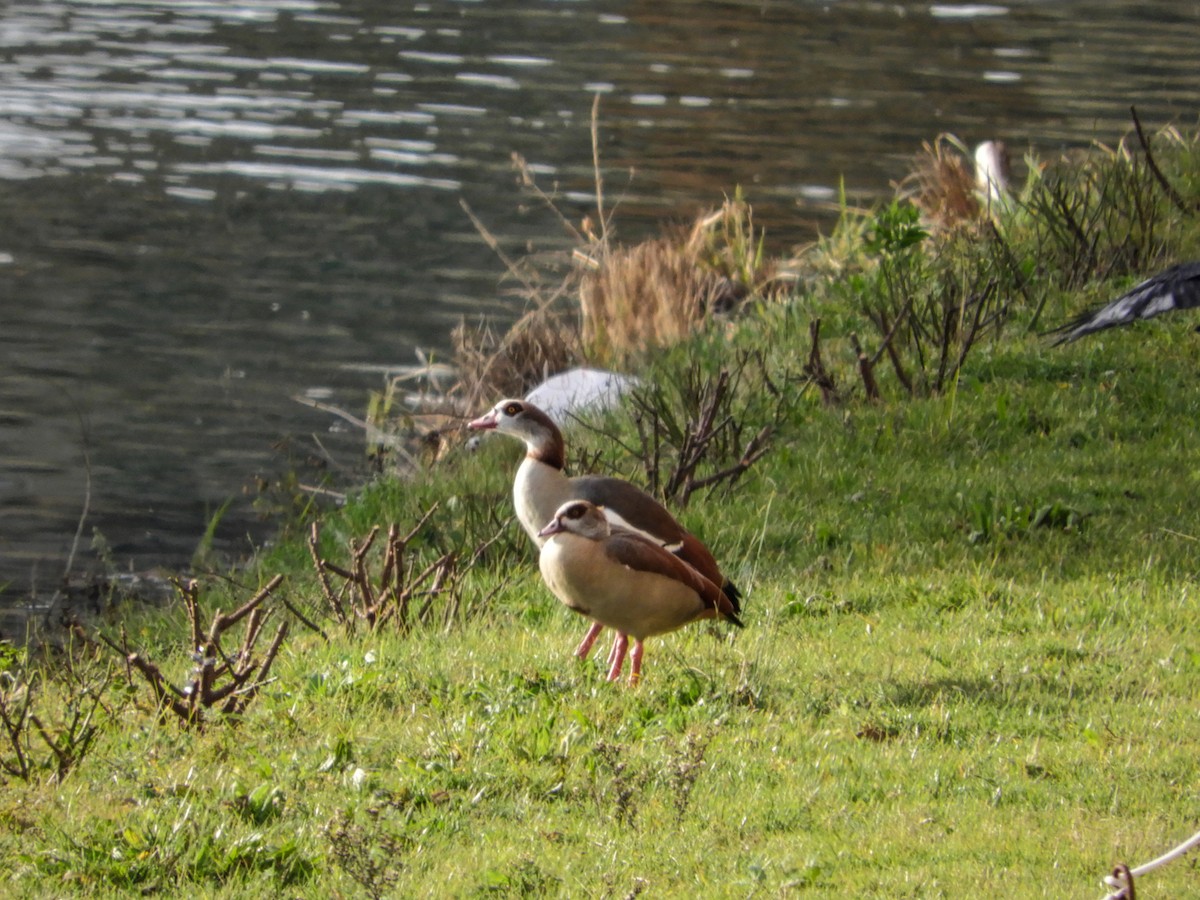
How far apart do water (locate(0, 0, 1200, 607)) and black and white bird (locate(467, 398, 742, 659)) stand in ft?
9.34

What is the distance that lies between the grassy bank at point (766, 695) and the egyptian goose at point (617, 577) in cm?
31

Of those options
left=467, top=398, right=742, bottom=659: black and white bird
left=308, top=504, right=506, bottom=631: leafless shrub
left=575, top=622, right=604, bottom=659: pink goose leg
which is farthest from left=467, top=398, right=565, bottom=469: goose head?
left=575, top=622, right=604, bottom=659: pink goose leg

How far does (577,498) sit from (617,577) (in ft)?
2.86

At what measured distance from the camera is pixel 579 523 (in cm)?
618

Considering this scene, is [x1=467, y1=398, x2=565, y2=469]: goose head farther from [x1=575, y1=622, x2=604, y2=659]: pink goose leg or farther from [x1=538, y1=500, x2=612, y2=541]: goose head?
[x1=538, y1=500, x2=612, y2=541]: goose head

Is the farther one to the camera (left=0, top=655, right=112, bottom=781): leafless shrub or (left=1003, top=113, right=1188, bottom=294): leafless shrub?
(left=1003, top=113, right=1188, bottom=294): leafless shrub

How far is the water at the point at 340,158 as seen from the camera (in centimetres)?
1502

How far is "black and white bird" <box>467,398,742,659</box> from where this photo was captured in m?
6.56

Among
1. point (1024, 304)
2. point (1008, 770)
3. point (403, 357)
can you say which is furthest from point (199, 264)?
point (1008, 770)

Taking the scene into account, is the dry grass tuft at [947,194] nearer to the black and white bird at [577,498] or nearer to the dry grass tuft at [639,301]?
the dry grass tuft at [639,301]

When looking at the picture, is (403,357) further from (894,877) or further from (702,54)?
(702,54)

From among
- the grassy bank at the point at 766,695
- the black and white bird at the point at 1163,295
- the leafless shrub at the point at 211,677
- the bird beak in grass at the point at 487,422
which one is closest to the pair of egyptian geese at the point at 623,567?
the grassy bank at the point at 766,695

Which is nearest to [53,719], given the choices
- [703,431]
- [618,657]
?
[618,657]

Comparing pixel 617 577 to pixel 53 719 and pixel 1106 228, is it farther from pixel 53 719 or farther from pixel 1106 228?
pixel 1106 228
